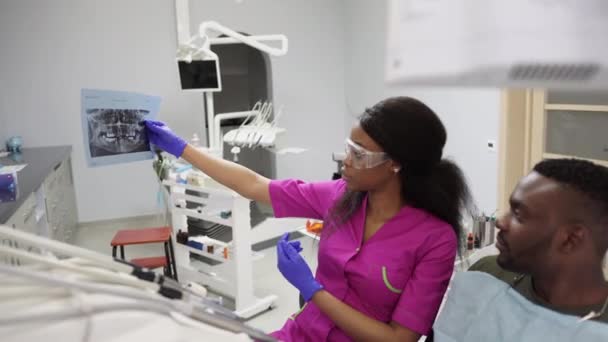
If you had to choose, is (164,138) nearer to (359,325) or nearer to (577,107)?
(359,325)

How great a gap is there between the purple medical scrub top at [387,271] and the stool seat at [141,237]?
1.59 meters

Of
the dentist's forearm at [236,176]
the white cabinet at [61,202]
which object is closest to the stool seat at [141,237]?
the white cabinet at [61,202]

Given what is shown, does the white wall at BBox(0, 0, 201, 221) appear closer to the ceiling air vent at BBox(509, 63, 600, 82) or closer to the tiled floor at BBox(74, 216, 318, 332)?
the tiled floor at BBox(74, 216, 318, 332)

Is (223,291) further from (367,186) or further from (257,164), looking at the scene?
(257,164)

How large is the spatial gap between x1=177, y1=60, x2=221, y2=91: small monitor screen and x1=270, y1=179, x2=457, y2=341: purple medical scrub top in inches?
86.3

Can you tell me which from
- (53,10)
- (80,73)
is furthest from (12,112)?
(53,10)

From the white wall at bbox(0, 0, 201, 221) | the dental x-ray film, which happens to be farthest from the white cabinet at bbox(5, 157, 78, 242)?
the dental x-ray film

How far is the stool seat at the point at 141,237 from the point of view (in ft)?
9.42

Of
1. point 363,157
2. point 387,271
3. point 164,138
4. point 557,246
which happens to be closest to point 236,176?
point 164,138

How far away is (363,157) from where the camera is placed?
1.43 meters

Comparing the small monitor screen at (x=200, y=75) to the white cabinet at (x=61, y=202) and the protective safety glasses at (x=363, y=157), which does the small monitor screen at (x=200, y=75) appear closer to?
the white cabinet at (x=61, y=202)

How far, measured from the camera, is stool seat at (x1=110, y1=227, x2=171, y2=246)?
9.42 ft

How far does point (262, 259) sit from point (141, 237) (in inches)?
45.9

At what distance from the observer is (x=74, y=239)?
14.3 feet
